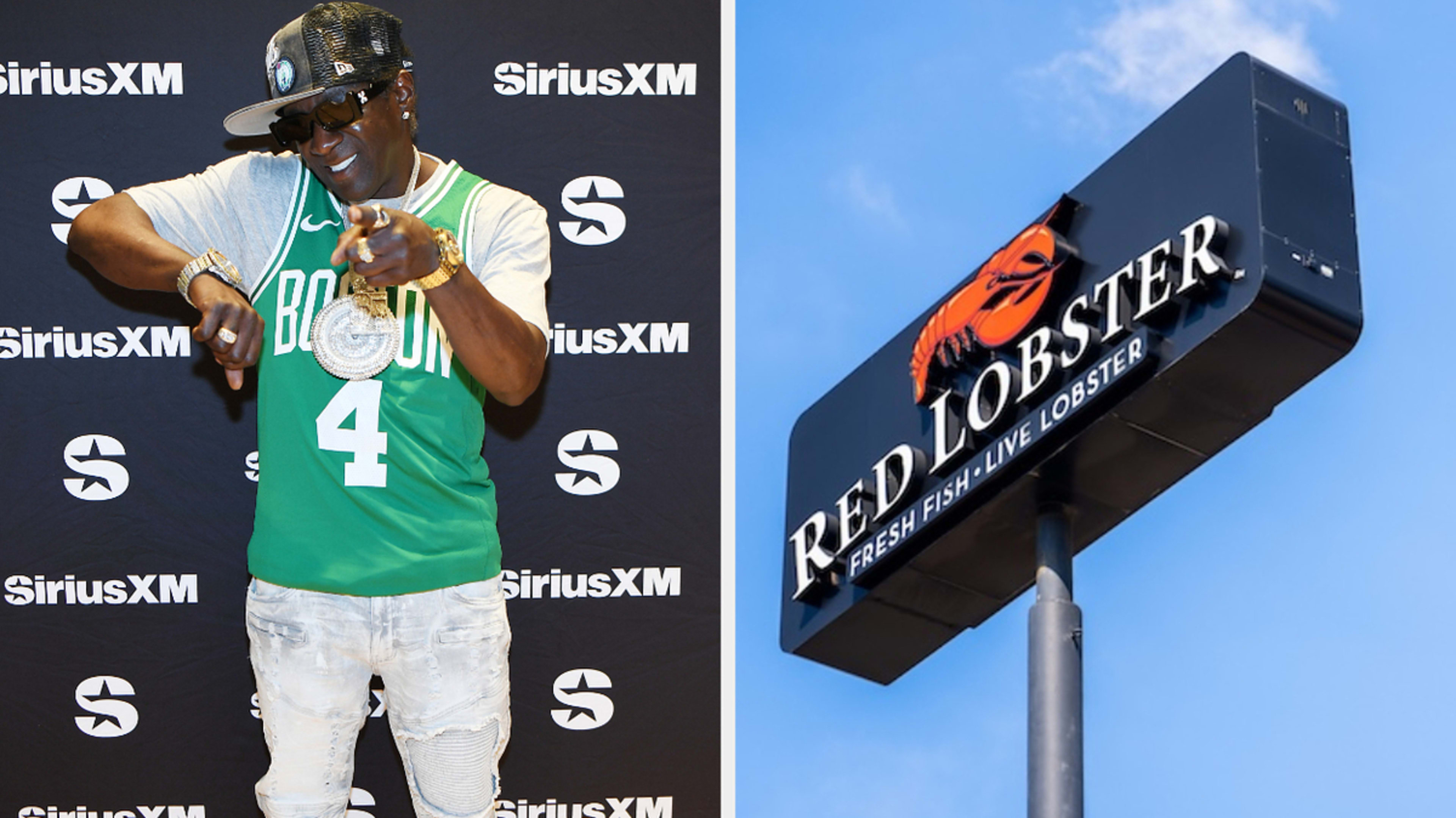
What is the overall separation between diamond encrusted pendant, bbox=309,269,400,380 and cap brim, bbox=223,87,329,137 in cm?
25

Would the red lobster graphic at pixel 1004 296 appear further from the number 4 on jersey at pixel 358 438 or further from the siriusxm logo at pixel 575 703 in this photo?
the number 4 on jersey at pixel 358 438

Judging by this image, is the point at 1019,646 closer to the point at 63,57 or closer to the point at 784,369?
the point at 784,369

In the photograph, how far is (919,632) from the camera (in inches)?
136

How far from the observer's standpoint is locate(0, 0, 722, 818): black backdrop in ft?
10.7

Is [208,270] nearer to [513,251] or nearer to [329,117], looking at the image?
[329,117]

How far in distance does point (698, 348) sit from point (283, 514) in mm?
983

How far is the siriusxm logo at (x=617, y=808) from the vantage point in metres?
3.27

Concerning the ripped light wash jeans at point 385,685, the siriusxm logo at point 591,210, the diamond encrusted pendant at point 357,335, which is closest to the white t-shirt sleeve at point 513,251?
the diamond encrusted pendant at point 357,335

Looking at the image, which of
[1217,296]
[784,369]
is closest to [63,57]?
[784,369]

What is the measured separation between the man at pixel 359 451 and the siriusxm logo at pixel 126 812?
2.52ft

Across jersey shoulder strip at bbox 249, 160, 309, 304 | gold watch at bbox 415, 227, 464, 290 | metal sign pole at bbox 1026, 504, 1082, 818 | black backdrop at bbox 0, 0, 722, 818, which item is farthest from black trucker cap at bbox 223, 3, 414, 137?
metal sign pole at bbox 1026, 504, 1082, 818

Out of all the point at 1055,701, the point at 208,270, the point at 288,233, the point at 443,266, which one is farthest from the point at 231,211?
the point at 1055,701

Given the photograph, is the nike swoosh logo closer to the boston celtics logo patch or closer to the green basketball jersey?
the green basketball jersey

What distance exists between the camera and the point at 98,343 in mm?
3254
